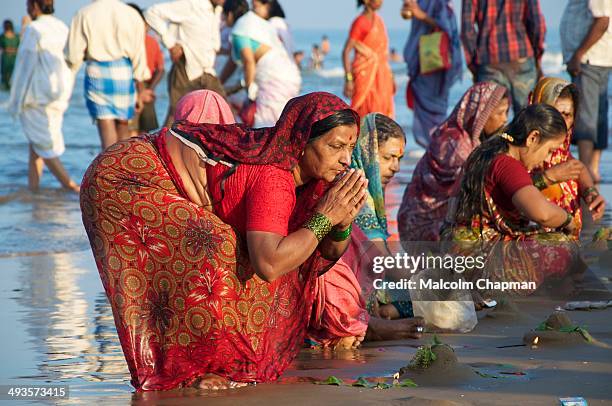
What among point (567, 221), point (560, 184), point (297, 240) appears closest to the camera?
point (297, 240)

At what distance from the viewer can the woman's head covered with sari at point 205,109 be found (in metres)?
5.01

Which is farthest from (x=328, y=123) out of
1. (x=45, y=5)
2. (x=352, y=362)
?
(x=45, y=5)

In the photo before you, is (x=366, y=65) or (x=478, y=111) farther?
(x=366, y=65)

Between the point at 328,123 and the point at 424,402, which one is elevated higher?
the point at 328,123

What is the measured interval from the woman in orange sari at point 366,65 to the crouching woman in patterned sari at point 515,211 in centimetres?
621

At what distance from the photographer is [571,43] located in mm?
9914

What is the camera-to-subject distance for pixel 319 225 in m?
4.01

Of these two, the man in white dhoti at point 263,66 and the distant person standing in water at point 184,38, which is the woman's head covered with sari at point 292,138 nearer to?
the man in white dhoti at point 263,66

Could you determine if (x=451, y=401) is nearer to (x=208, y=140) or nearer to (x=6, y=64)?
(x=208, y=140)

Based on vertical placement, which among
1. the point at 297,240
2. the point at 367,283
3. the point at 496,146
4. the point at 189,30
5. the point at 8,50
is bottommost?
the point at 8,50

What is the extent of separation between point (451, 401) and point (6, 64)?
20.4m

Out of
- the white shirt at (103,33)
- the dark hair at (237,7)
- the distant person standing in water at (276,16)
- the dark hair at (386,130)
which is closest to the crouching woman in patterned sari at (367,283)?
the dark hair at (386,130)

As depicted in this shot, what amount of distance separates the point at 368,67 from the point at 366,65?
28 millimetres

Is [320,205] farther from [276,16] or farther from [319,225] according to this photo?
[276,16]
